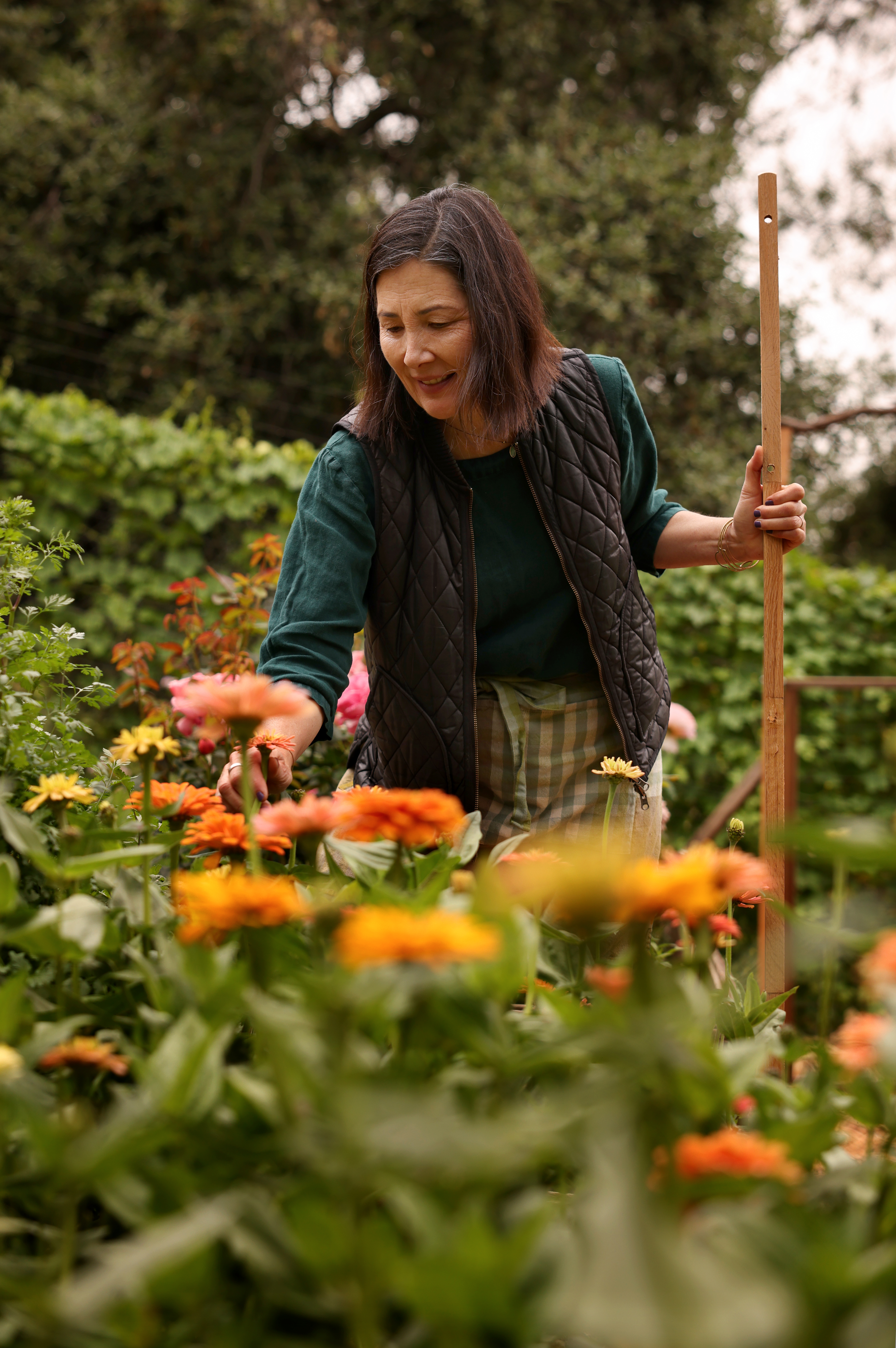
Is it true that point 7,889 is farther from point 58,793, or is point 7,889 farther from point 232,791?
point 232,791

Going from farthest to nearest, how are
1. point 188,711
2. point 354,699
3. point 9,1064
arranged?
point 354,699
point 188,711
point 9,1064

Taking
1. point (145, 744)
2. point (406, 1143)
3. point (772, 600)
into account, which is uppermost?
point (772, 600)

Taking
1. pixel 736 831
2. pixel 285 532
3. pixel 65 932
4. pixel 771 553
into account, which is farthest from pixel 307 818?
pixel 285 532

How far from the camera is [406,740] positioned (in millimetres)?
1748

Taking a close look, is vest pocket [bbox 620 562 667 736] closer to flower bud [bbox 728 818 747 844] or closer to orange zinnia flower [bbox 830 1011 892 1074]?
flower bud [bbox 728 818 747 844]

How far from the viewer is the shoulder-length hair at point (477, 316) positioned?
1.62 m

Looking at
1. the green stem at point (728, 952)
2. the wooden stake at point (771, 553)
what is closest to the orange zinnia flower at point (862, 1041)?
the green stem at point (728, 952)

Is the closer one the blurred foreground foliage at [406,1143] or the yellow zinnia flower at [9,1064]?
the blurred foreground foliage at [406,1143]

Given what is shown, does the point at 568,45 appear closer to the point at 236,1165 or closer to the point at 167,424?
the point at 167,424

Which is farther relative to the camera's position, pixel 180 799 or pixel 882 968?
pixel 180 799

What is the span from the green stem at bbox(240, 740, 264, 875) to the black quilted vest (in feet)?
3.10

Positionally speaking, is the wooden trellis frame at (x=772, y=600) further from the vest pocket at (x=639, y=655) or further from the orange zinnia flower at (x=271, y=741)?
the orange zinnia flower at (x=271, y=741)

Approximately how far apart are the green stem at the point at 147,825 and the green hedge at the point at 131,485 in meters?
2.97

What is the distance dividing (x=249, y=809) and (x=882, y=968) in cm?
41
